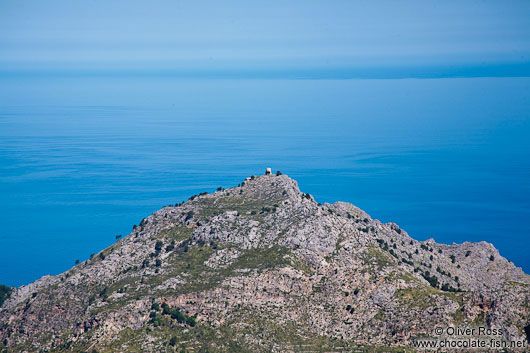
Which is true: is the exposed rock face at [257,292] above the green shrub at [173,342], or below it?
above

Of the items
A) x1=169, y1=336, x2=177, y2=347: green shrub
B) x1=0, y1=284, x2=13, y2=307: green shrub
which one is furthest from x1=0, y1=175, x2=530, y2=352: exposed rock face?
x1=0, y1=284, x2=13, y2=307: green shrub

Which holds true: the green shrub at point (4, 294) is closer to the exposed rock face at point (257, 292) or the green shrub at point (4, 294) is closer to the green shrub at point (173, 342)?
the exposed rock face at point (257, 292)

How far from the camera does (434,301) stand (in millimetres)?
88312

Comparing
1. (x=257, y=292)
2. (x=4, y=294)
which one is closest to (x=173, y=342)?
(x=257, y=292)

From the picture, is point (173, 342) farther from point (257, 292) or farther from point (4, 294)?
point (4, 294)

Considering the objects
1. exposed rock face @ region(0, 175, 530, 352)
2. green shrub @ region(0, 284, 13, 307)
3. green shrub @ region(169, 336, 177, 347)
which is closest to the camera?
green shrub @ region(169, 336, 177, 347)

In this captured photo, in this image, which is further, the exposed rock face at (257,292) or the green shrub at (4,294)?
the green shrub at (4,294)

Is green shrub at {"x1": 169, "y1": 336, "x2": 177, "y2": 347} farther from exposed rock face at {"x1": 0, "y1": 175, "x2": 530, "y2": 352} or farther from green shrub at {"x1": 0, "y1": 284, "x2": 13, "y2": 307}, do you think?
green shrub at {"x1": 0, "y1": 284, "x2": 13, "y2": 307}

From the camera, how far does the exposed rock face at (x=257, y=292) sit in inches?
3388

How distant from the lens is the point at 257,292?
9331 centimetres

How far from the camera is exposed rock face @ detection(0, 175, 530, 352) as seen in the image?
86.1 metres

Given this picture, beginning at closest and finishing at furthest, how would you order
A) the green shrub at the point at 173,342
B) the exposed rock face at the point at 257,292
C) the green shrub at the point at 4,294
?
the green shrub at the point at 173,342, the exposed rock face at the point at 257,292, the green shrub at the point at 4,294

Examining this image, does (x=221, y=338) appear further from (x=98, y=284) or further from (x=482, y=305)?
(x=482, y=305)

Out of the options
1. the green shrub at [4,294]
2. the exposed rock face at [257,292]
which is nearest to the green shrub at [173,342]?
the exposed rock face at [257,292]
